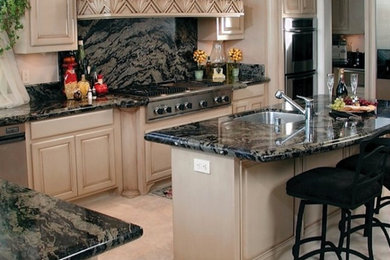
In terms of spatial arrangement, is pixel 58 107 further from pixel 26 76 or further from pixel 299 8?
pixel 299 8

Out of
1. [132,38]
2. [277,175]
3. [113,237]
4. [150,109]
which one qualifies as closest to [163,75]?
[132,38]

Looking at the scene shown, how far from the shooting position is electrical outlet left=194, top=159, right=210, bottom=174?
336cm

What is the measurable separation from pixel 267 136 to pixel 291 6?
3813 mm

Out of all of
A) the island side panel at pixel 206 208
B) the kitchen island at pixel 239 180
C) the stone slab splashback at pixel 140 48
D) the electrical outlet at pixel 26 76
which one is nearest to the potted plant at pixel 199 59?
the stone slab splashback at pixel 140 48

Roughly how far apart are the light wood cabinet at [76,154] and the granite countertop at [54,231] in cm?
245

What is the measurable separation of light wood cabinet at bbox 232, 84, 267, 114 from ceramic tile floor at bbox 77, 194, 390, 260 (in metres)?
1.62

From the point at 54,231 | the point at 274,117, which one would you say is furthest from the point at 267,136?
the point at 54,231

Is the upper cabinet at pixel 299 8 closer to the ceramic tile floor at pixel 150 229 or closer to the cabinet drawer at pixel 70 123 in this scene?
the cabinet drawer at pixel 70 123

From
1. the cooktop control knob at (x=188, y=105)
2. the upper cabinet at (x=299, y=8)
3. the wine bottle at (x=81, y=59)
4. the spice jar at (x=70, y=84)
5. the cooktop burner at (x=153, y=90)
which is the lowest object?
the cooktop control knob at (x=188, y=105)

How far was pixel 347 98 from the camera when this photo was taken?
445cm

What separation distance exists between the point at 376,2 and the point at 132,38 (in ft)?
9.77

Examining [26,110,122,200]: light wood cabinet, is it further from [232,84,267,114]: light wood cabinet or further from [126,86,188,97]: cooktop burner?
[232,84,267,114]: light wood cabinet

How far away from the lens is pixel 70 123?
477 cm

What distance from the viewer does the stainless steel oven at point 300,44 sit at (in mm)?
6812
